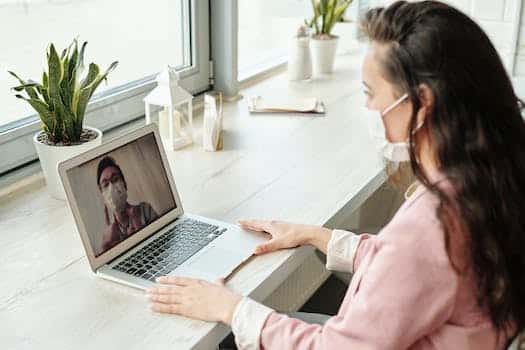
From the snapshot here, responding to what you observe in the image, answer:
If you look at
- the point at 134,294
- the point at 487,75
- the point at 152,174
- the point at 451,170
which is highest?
the point at 487,75

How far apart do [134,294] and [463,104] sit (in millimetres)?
616

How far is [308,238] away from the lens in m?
1.42

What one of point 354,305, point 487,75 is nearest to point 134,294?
point 354,305

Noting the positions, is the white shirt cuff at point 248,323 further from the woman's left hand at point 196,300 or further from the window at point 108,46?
the window at point 108,46

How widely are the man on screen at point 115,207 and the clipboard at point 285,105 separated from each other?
87 centimetres

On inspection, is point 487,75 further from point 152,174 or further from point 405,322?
point 152,174

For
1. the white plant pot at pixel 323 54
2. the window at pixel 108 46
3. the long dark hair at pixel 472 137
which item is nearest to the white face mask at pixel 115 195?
the window at pixel 108 46

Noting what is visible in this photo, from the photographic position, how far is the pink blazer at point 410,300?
988mm

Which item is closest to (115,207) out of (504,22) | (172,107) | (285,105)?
(172,107)

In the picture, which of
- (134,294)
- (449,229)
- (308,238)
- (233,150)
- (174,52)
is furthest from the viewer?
(174,52)

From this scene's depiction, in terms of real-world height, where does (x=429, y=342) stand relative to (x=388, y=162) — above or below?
below

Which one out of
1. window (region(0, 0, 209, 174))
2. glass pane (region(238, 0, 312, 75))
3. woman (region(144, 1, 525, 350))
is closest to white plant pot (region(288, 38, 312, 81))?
glass pane (region(238, 0, 312, 75))

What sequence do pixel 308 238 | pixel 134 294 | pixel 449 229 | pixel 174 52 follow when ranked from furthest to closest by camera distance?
pixel 174 52, pixel 308 238, pixel 134 294, pixel 449 229

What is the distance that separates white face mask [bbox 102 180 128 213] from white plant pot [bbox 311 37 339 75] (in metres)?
1.36
